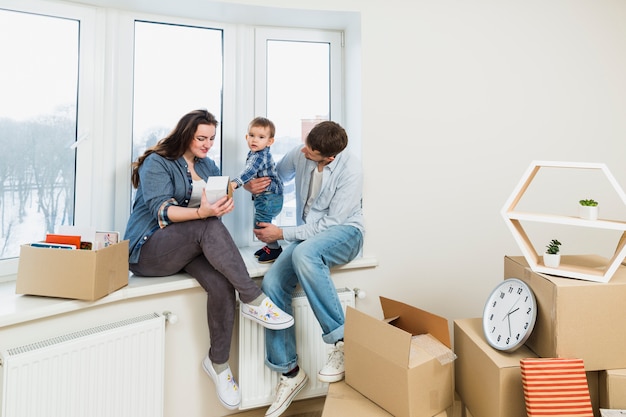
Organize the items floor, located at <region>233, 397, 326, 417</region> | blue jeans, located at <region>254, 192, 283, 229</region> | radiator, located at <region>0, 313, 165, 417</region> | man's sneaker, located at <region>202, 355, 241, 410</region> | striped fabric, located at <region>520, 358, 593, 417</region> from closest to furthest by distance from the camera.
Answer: striped fabric, located at <region>520, 358, 593, 417</region>, radiator, located at <region>0, 313, 165, 417</region>, man's sneaker, located at <region>202, 355, 241, 410</region>, floor, located at <region>233, 397, 326, 417</region>, blue jeans, located at <region>254, 192, 283, 229</region>

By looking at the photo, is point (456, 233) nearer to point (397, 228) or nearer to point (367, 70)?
point (397, 228)

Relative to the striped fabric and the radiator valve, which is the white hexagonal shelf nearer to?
the striped fabric

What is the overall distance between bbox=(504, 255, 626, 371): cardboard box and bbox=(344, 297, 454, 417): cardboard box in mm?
333

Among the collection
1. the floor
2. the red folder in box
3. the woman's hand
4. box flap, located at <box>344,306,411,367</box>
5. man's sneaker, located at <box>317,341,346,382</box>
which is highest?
the woman's hand

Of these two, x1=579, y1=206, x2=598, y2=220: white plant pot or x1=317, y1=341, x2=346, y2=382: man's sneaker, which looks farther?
x1=317, y1=341, x2=346, y2=382: man's sneaker

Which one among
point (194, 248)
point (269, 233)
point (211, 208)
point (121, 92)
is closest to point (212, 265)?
point (194, 248)

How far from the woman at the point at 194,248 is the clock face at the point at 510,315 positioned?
75cm

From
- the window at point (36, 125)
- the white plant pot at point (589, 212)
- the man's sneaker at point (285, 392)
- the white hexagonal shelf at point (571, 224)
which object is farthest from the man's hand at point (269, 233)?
the white plant pot at point (589, 212)

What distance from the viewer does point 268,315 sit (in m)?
1.59

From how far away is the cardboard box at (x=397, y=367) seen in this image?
1.26m

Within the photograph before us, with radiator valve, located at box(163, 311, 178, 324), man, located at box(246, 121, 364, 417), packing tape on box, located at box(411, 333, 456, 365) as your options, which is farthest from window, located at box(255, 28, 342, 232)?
packing tape on box, located at box(411, 333, 456, 365)

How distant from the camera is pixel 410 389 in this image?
1.24 meters

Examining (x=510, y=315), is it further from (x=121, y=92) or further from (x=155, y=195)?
(x=121, y=92)

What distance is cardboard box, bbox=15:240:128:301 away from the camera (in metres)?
1.36
